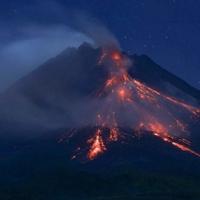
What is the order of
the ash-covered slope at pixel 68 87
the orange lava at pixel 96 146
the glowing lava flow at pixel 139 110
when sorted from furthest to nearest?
the ash-covered slope at pixel 68 87
the glowing lava flow at pixel 139 110
the orange lava at pixel 96 146

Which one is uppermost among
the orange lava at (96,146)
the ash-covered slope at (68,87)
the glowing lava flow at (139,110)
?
the ash-covered slope at (68,87)

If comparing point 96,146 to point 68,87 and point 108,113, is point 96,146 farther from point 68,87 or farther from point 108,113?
point 68,87

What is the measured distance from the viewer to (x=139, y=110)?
160750 millimetres

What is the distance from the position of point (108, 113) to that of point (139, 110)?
5.79 metres

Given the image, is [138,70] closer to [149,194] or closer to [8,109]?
[8,109]

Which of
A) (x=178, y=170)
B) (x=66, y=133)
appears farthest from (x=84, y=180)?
(x=66, y=133)

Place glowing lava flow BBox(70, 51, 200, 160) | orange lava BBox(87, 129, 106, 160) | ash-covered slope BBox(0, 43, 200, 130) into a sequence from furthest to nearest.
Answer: ash-covered slope BBox(0, 43, 200, 130), glowing lava flow BBox(70, 51, 200, 160), orange lava BBox(87, 129, 106, 160)

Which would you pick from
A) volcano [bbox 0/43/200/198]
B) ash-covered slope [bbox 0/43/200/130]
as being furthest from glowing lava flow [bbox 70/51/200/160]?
ash-covered slope [bbox 0/43/200/130]

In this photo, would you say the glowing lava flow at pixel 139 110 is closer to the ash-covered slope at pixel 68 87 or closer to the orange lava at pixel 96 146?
the orange lava at pixel 96 146

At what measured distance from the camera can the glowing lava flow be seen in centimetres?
14838

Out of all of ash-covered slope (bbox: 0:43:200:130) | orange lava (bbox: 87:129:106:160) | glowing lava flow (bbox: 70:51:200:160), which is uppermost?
ash-covered slope (bbox: 0:43:200:130)

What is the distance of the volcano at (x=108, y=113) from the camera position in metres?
140

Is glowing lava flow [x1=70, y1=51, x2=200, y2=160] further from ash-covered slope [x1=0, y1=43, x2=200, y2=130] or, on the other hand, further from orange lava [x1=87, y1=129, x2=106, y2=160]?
ash-covered slope [x1=0, y1=43, x2=200, y2=130]

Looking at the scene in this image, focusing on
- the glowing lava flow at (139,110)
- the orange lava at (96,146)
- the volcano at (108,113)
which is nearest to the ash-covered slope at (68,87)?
the volcano at (108,113)
